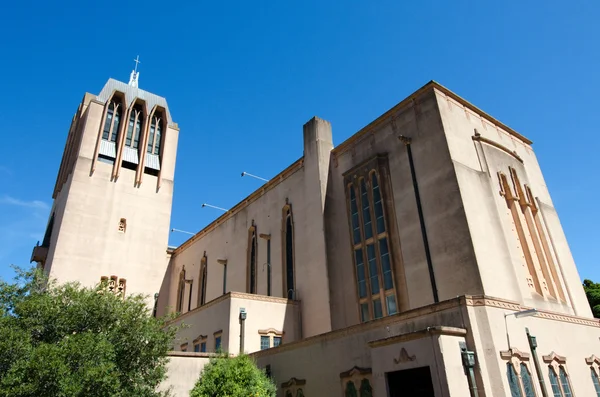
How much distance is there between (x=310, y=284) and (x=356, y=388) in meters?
8.94

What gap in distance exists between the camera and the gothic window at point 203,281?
3362 cm

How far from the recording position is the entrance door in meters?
12.2

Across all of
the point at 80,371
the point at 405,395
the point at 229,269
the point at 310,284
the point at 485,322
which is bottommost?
the point at 405,395

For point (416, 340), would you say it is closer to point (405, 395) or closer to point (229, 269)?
point (405, 395)

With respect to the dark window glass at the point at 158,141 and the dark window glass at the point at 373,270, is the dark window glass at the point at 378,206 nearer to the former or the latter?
the dark window glass at the point at 373,270

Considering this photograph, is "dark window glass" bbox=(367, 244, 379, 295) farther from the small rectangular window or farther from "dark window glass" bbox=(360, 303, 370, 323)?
the small rectangular window

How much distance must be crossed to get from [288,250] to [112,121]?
21.8 m

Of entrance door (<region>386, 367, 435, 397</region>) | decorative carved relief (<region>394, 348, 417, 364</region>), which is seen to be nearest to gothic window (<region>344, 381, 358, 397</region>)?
entrance door (<region>386, 367, 435, 397</region>)

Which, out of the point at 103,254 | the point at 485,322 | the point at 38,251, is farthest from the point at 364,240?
the point at 38,251

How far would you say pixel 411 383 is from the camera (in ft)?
41.2

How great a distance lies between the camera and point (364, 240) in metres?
21.1

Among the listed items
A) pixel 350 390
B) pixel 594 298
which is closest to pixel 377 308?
pixel 350 390

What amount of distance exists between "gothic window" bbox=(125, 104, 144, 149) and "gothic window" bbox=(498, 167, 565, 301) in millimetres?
30022

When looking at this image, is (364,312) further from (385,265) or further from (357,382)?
(357,382)
